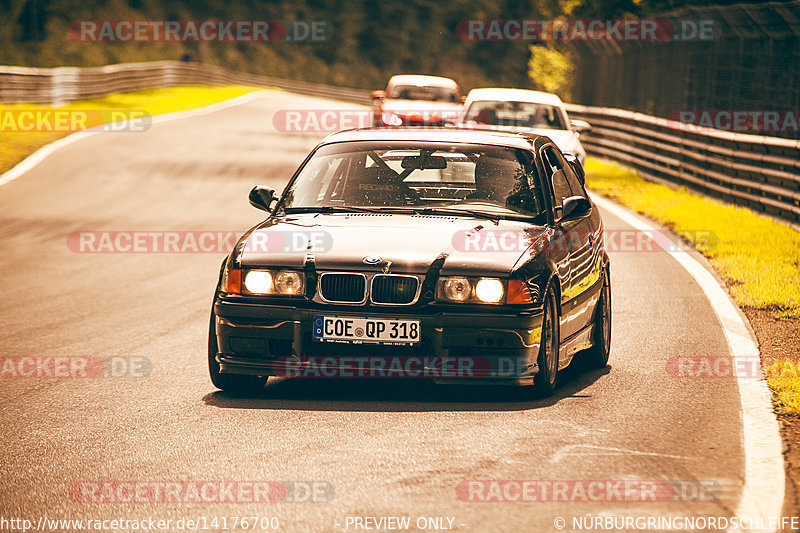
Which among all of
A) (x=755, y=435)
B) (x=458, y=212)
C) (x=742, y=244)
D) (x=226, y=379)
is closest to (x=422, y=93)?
(x=742, y=244)

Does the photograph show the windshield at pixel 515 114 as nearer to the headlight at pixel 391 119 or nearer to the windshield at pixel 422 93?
the headlight at pixel 391 119

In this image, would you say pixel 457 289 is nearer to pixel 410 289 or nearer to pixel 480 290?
pixel 480 290

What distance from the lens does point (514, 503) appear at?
5117 mm

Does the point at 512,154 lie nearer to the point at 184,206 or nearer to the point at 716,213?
the point at 716,213

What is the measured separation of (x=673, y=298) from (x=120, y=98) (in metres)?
36.2

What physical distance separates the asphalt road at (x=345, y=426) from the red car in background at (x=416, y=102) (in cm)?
1515

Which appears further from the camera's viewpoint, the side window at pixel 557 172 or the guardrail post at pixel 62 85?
the guardrail post at pixel 62 85

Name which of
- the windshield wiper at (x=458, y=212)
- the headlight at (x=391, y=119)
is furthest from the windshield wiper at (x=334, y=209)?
the headlight at (x=391, y=119)

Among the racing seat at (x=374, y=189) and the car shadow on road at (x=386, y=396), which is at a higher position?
the racing seat at (x=374, y=189)

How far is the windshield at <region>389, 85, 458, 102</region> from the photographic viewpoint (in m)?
28.8

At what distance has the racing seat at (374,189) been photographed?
7781 mm

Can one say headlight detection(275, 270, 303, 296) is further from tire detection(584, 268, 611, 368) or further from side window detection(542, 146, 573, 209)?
tire detection(584, 268, 611, 368)

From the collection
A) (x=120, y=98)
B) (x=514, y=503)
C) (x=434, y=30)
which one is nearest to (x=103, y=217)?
(x=514, y=503)

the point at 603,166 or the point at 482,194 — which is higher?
the point at 482,194
